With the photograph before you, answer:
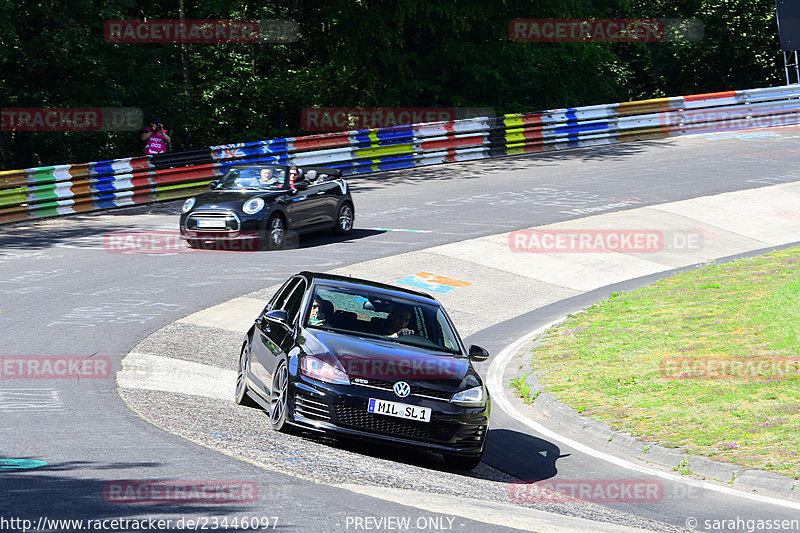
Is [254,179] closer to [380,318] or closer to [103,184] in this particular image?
[103,184]

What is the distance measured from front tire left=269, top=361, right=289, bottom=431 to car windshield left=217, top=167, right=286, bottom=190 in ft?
36.1

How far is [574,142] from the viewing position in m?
32.6

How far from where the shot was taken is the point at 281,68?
36875 mm

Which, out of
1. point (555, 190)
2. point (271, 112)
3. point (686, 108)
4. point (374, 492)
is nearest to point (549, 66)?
point (686, 108)

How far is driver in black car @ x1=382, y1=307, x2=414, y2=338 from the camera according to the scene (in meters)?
10.0

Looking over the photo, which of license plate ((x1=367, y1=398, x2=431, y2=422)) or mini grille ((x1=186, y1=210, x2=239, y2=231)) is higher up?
mini grille ((x1=186, y1=210, x2=239, y2=231))

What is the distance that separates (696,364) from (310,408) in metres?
5.47

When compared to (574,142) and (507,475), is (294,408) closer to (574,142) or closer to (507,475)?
(507,475)

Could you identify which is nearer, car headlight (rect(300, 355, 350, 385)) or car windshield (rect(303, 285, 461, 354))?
car headlight (rect(300, 355, 350, 385))

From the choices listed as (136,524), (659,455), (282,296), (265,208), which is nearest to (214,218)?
(265,208)

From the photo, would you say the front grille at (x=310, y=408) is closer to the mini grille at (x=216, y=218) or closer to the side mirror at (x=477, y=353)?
the side mirror at (x=477, y=353)

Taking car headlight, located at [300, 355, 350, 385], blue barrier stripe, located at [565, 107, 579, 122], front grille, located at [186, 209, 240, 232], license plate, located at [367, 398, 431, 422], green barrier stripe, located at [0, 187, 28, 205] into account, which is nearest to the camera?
license plate, located at [367, 398, 431, 422]

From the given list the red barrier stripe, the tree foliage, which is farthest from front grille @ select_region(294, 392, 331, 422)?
the tree foliage

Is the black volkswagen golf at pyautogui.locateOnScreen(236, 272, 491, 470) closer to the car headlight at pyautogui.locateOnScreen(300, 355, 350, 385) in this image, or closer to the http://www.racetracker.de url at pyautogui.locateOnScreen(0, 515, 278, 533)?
the car headlight at pyautogui.locateOnScreen(300, 355, 350, 385)
